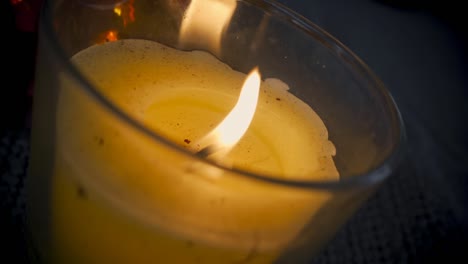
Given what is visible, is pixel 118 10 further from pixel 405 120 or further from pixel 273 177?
pixel 405 120

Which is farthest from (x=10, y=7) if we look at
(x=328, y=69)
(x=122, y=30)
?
(x=328, y=69)

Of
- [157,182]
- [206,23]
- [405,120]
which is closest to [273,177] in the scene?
[157,182]

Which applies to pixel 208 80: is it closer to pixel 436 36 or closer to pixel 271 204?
pixel 271 204

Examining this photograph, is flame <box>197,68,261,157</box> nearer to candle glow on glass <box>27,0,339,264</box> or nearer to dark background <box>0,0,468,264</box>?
candle glow on glass <box>27,0,339,264</box>

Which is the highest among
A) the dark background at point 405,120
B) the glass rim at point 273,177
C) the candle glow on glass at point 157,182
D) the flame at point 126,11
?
the glass rim at point 273,177

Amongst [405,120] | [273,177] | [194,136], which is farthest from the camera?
[405,120]

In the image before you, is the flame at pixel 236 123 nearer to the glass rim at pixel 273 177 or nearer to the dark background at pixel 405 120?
the glass rim at pixel 273 177

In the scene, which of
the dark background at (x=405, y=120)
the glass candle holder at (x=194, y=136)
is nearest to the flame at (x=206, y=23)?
the glass candle holder at (x=194, y=136)
